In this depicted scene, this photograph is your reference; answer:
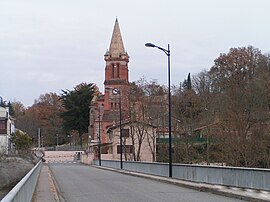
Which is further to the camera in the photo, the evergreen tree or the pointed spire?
the evergreen tree

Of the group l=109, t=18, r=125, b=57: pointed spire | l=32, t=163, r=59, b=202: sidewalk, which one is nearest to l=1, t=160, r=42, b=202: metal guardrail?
l=32, t=163, r=59, b=202: sidewalk

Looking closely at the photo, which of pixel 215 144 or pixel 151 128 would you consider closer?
pixel 215 144

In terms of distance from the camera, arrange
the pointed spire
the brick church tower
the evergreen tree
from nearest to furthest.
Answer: the brick church tower → the pointed spire → the evergreen tree

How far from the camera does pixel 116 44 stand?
11212cm

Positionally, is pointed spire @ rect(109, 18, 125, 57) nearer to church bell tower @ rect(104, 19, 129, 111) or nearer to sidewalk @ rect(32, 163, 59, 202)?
church bell tower @ rect(104, 19, 129, 111)

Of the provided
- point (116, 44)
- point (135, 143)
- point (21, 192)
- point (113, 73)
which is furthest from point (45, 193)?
point (116, 44)

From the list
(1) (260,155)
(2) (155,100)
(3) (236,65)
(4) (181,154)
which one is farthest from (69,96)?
(1) (260,155)

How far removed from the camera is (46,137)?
159375mm

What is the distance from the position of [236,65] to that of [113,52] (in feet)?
100

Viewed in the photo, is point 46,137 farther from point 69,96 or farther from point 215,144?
point 215,144

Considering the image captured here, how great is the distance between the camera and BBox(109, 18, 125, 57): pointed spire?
367ft

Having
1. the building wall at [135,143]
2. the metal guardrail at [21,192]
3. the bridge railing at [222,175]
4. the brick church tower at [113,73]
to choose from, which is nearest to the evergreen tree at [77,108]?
the brick church tower at [113,73]

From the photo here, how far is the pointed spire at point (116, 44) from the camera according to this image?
112m

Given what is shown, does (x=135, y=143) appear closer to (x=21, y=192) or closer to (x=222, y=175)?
(x=222, y=175)
